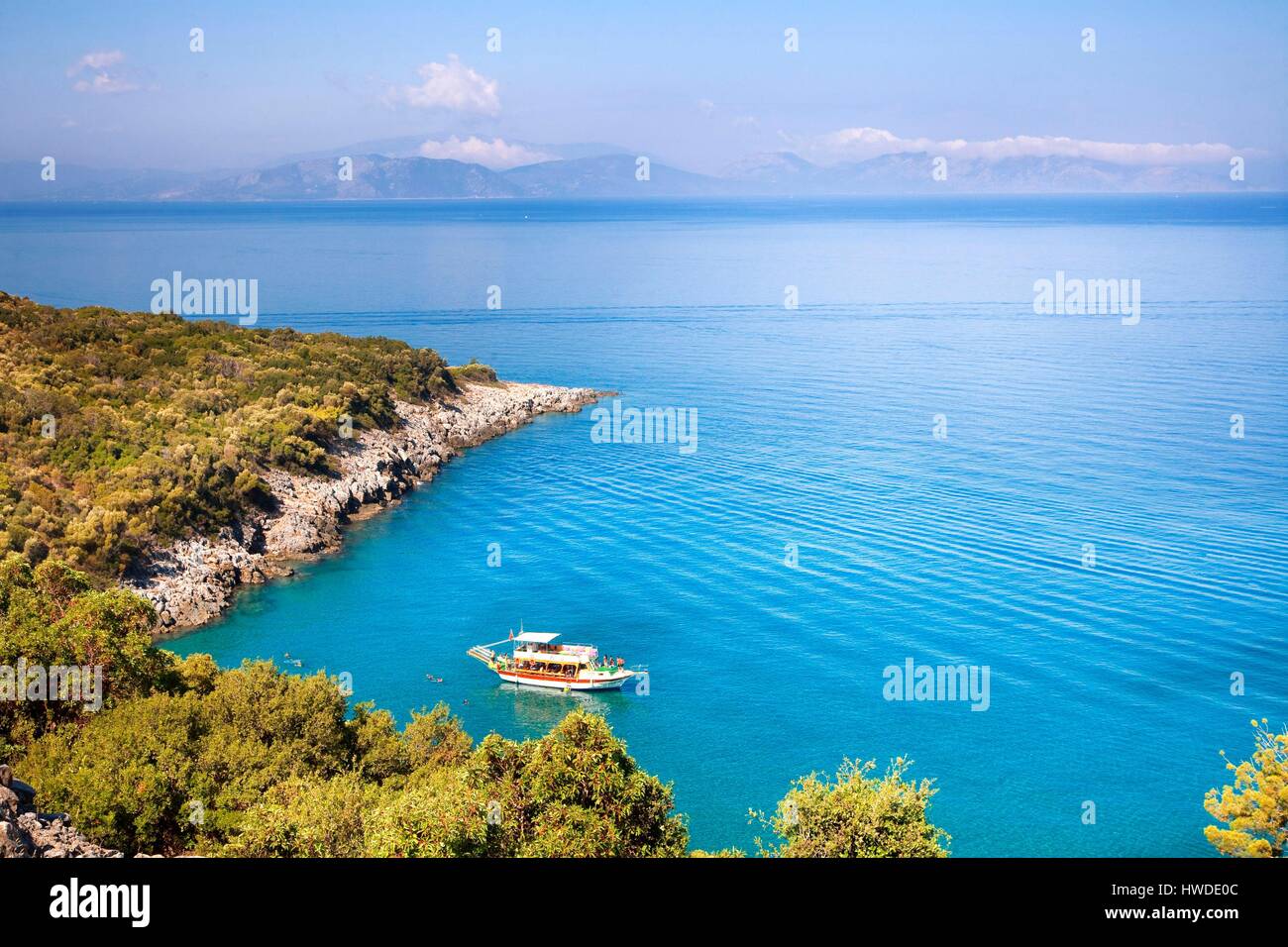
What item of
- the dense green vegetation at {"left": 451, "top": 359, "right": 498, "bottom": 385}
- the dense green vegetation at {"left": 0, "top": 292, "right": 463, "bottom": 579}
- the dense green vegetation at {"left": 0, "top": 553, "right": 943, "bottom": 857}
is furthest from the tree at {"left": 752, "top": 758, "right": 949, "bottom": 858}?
the dense green vegetation at {"left": 451, "top": 359, "right": 498, "bottom": 385}

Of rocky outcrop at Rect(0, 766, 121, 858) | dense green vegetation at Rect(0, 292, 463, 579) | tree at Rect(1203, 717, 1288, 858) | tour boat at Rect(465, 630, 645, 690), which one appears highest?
dense green vegetation at Rect(0, 292, 463, 579)

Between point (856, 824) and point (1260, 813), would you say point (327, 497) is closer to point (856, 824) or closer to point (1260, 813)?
point (856, 824)

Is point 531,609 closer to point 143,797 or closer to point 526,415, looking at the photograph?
point 143,797

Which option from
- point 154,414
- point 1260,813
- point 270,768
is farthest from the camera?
point 154,414

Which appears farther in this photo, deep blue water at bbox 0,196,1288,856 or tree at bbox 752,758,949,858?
deep blue water at bbox 0,196,1288,856

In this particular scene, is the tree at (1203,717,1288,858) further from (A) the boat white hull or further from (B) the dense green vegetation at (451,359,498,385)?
(B) the dense green vegetation at (451,359,498,385)

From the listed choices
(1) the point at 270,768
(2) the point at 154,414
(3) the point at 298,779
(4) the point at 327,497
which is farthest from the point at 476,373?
(3) the point at 298,779
